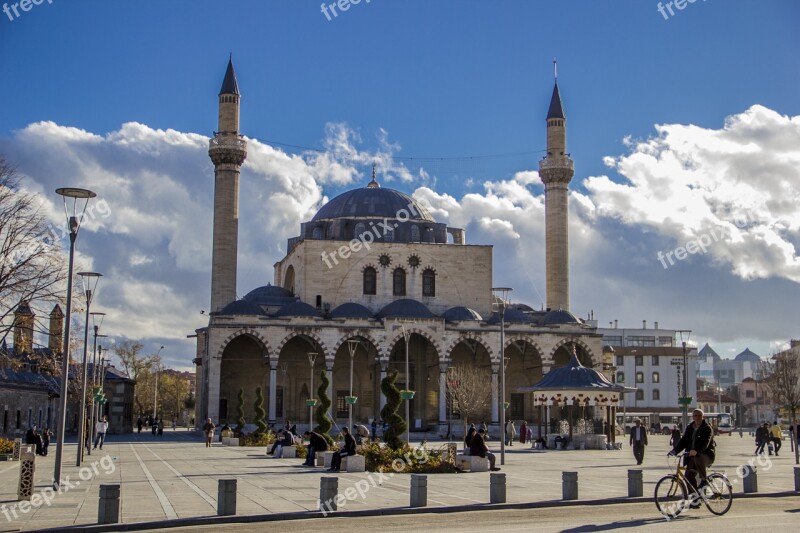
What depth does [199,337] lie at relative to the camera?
6475cm

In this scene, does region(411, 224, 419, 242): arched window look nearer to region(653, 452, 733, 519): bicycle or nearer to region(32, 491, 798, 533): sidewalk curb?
region(32, 491, 798, 533): sidewalk curb

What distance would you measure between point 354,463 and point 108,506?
10.1 meters

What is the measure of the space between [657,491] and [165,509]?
7.31 metres

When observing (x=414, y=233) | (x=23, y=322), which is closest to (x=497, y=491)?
(x=23, y=322)

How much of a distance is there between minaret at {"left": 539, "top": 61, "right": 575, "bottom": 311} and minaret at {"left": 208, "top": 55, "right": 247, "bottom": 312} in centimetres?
1896

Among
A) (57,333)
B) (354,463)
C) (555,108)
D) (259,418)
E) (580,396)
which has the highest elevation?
(555,108)

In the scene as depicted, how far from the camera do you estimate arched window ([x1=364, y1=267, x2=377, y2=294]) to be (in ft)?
193

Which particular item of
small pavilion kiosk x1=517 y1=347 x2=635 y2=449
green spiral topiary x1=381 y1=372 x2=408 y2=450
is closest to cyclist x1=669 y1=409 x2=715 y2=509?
green spiral topiary x1=381 y1=372 x2=408 y2=450

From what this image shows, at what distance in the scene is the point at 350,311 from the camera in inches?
2163

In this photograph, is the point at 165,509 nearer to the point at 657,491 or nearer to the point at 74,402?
the point at 657,491

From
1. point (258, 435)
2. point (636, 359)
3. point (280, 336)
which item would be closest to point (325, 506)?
point (258, 435)

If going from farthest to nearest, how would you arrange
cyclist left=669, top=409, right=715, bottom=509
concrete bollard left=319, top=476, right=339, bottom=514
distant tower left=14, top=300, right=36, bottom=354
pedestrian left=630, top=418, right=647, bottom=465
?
pedestrian left=630, top=418, right=647, bottom=465 → distant tower left=14, top=300, right=36, bottom=354 → concrete bollard left=319, top=476, right=339, bottom=514 → cyclist left=669, top=409, right=715, bottom=509

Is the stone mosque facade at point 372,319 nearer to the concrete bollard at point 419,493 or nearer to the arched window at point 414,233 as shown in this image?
the arched window at point 414,233

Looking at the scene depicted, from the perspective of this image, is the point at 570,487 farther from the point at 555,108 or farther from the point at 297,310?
the point at 555,108
